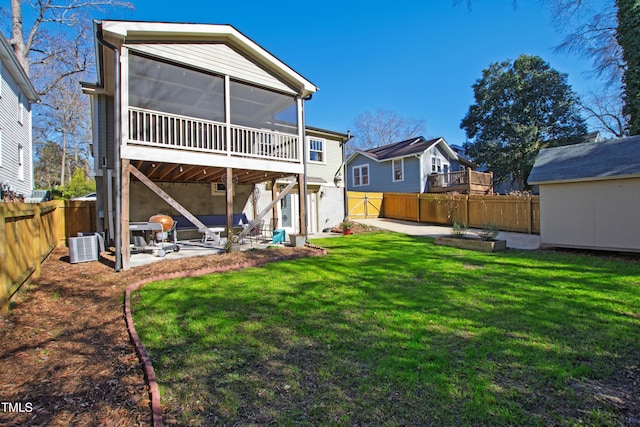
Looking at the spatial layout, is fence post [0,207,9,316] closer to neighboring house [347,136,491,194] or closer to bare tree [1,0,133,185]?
bare tree [1,0,133,185]

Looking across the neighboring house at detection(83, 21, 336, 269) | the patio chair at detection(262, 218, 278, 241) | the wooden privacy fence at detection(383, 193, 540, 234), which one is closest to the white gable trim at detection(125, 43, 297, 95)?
the neighboring house at detection(83, 21, 336, 269)

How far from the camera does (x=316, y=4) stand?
1302 centimetres

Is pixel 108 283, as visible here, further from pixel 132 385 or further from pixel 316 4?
pixel 316 4

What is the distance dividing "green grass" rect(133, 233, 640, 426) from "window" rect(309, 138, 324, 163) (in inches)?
389

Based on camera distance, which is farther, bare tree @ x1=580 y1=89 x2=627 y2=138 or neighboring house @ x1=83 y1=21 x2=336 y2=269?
bare tree @ x1=580 y1=89 x2=627 y2=138

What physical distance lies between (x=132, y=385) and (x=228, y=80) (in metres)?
7.82

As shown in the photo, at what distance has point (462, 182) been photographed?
20484 mm

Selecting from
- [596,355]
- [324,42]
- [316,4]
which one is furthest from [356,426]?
[324,42]

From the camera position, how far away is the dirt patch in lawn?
2.36 metres

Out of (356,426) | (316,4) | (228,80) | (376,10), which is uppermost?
(316,4)

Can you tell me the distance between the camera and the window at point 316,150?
15.3m

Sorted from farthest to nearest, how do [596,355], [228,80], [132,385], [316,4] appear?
[316,4] < [228,80] < [596,355] < [132,385]

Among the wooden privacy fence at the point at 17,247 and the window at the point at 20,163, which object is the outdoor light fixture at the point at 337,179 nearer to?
the wooden privacy fence at the point at 17,247

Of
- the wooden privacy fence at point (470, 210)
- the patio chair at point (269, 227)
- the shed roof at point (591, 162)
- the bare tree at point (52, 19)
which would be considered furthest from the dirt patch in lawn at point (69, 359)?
the bare tree at point (52, 19)
